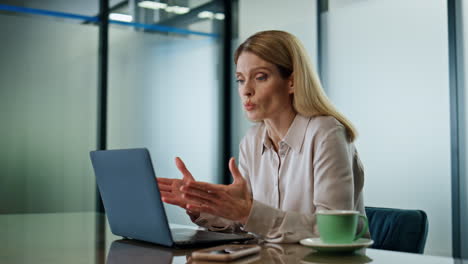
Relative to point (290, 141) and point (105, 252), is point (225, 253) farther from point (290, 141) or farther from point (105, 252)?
point (290, 141)

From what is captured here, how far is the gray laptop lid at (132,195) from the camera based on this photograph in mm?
1179

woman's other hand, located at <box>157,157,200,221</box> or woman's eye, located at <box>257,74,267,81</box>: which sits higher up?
woman's eye, located at <box>257,74,267,81</box>

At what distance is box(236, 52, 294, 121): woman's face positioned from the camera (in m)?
1.67

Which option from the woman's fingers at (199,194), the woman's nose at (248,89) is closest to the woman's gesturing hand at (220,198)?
the woman's fingers at (199,194)

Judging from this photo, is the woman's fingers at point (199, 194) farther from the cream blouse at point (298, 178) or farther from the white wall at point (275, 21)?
the white wall at point (275, 21)

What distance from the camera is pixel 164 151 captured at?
522 centimetres

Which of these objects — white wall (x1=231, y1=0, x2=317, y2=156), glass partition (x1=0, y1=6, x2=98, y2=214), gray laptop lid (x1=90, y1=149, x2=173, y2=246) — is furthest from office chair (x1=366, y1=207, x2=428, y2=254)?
glass partition (x1=0, y1=6, x2=98, y2=214)

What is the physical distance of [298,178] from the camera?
1.65 meters

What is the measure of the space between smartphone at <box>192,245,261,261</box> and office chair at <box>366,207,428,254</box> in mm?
700

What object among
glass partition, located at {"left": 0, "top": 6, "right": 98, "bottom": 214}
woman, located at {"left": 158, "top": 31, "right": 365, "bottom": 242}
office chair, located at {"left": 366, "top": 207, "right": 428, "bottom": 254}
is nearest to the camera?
woman, located at {"left": 158, "top": 31, "right": 365, "bottom": 242}

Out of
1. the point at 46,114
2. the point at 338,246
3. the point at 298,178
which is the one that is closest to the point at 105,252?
the point at 338,246

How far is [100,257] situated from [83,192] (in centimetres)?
381

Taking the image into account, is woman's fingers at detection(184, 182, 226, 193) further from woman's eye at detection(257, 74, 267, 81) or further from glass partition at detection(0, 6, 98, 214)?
glass partition at detection(0, 6, 98, 214)

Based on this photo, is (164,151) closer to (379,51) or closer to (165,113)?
(165,113)
